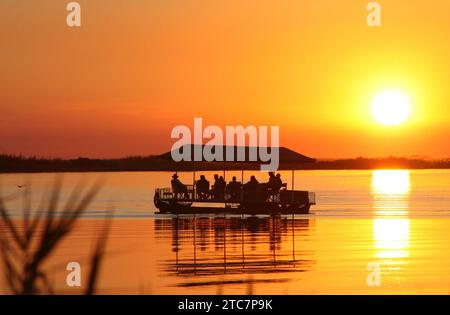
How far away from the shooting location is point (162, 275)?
928 inches

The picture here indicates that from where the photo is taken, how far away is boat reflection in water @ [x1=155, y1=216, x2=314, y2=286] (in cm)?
2373

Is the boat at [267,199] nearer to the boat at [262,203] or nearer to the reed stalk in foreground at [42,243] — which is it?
the boat at [262,203]

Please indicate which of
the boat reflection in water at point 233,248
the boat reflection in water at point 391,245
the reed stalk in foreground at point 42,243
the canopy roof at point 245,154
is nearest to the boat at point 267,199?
the canopy roof at point 245,154

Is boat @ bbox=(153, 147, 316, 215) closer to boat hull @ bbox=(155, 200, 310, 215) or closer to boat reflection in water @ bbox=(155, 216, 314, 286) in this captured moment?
boat hull @ bbox=(155, 200, 310, 215)

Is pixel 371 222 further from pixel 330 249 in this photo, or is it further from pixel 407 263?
pixel 407 263

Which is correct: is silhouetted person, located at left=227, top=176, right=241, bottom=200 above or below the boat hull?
above

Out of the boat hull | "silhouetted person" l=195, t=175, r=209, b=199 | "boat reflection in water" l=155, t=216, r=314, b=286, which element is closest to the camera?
"boat reflection in water" l=155, t=216, r=314, b=286

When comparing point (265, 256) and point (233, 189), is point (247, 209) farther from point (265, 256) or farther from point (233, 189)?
point (265, 256)

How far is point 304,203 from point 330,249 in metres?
16.0

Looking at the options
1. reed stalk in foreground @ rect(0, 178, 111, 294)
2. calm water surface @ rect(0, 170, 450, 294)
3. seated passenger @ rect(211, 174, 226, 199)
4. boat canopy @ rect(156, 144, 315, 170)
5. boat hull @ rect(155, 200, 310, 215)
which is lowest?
calm water surface @ rect(0, 170, 450, 294)

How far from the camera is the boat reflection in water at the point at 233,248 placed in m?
23.7

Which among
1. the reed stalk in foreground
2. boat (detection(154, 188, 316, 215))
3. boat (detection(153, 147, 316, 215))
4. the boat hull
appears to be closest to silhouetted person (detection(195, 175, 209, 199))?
boat (detection(153, 147, 316, 215))

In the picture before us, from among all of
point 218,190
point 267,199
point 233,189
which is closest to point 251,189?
point 233,189
